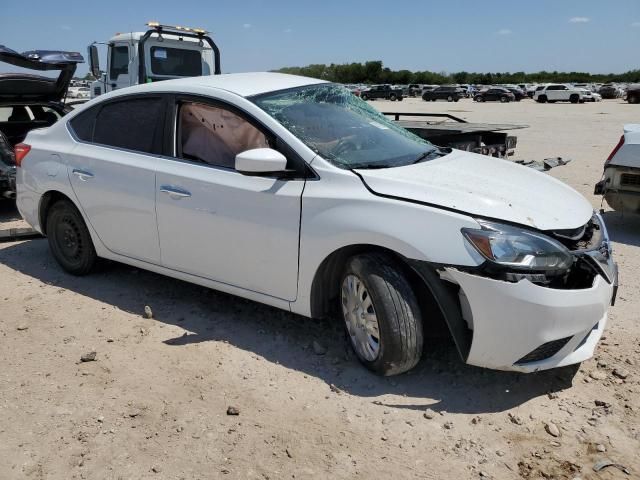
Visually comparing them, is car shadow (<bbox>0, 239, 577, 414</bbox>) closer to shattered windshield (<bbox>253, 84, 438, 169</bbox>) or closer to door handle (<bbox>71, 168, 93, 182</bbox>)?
door handle (<bbox>71, 168, 93, 182</bbox>)

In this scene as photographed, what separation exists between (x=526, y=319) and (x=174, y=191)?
2413 mm

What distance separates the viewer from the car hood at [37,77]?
7277 mm

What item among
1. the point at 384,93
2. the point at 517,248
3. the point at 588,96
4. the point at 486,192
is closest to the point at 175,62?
the point at 486,192

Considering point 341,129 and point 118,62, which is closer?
point 341,129

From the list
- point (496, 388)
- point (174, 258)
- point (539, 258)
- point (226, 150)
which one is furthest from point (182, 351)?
point (539, 258)

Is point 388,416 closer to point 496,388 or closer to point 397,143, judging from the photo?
point 496,388

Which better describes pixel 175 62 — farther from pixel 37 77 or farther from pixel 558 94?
pixel 558 94

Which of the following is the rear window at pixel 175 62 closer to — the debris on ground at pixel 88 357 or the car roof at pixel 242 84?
the car roof at pixel 242 84

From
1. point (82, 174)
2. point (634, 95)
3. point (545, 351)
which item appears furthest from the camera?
point (634, 95)

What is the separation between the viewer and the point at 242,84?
13.5 ft

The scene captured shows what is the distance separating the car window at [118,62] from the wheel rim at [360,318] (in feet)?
34.2

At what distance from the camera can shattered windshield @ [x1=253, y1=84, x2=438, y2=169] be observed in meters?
3.65

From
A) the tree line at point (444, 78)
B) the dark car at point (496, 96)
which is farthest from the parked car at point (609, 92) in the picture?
the tree line at point (444, 78)

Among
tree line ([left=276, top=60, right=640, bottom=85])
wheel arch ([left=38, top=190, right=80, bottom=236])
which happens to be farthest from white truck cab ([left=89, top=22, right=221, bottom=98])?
tree line ([left=276, top=60, right=640, bottom=85])
